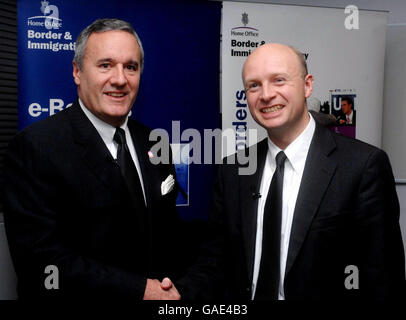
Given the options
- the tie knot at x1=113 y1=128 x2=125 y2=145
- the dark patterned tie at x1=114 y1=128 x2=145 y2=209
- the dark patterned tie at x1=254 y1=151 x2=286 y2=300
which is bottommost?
the dark patterned tie at x1=254 y1=151 x2=286 y2=300

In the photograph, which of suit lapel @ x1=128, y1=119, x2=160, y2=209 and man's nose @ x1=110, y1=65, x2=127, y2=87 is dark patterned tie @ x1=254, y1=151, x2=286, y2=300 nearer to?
suit lapel @ x1=128, y1=119, x2=160, y2=209

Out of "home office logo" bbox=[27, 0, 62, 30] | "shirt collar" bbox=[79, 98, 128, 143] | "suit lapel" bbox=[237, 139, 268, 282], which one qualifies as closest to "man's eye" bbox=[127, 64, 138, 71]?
"shirt collar" bbox=[79, 98, 128, 143]

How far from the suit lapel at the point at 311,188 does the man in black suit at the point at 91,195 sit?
64 cm

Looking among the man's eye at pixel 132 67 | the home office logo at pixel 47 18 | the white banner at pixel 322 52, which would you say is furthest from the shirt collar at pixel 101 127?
the white banner at pixel 322 52

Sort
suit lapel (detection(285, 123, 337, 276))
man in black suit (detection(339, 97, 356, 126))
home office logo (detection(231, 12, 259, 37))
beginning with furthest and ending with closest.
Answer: man in black suit (detection(339, 97, 356, 126)) < home office logo (detection(231, 12, 259, 37)) < suit lapel (detection(285, 123, 337, 276))

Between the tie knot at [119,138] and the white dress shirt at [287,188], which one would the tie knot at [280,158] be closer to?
the white dress shirt at [287,188]

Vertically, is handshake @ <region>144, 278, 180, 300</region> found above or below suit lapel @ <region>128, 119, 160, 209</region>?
below

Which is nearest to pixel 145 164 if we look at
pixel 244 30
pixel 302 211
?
pixel 302 211

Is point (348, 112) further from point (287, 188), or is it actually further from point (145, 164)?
point (145, 164)

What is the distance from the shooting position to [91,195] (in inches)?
74.2

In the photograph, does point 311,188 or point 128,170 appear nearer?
point 311,188

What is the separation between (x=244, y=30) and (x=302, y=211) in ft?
6.66

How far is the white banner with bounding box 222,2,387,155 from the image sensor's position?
10.8 ft

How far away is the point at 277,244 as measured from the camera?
1.79 meters
